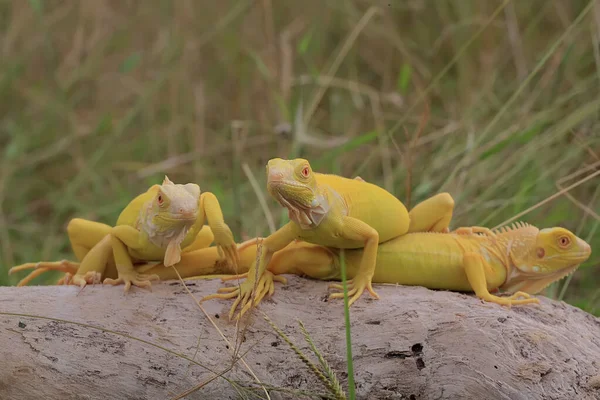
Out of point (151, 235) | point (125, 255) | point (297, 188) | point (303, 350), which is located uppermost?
point (297, 188)

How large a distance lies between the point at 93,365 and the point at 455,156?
2.90m

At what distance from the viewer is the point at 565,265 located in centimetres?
344

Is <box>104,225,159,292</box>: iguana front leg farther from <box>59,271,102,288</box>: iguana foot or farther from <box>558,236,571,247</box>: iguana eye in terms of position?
<box>558,236,571,247</box>: iguana eye

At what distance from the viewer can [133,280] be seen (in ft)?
11.3

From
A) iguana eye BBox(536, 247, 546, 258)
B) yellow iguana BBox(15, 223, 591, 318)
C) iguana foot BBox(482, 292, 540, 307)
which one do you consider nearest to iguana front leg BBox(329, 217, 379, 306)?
yellow iguana BBox(15, 223, 591, 318)

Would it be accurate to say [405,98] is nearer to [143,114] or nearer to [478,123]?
[478,123]

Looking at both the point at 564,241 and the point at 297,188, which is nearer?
the point at 297,188

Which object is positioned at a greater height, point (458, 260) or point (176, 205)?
point (176, 205)

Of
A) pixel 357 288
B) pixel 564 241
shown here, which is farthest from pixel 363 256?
pixel 564 241

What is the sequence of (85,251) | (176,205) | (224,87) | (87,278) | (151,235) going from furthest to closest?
1. (224,87)
2. (85,251)
3. (87,278)
4. (151,235)
5. (176,205)

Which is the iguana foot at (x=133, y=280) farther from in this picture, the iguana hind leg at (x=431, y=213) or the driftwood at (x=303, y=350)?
the iguana hind leg at (x=431, y=213)

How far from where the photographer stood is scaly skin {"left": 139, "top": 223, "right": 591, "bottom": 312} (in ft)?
11.2

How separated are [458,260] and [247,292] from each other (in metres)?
0.95

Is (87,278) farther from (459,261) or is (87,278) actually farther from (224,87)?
(224,87)
